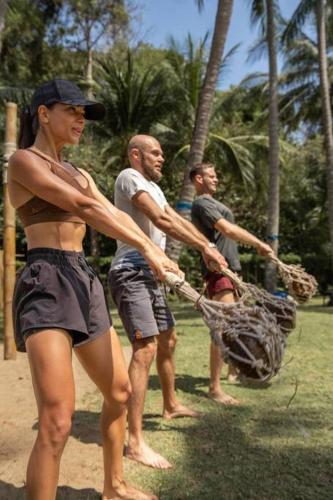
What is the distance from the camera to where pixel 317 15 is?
49.6 feet

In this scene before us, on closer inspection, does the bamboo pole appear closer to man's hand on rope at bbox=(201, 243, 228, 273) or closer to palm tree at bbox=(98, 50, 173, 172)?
man's hand on rope at bbox=(201, 243, 228, 273)

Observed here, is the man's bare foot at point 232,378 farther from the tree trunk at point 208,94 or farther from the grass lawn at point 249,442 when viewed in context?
the tree trunk at point 208,94

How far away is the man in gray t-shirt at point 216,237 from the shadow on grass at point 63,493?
1.70 meters

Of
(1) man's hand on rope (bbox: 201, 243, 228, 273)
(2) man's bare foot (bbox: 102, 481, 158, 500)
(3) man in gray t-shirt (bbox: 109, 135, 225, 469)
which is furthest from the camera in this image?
(1) man's hand on rope (bbox: 201, 243, 228, 273)

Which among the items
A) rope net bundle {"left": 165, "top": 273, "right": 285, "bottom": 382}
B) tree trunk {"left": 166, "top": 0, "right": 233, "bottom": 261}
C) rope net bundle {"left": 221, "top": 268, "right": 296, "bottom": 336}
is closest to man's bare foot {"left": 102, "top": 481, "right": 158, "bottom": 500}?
rope net bundle {"left": 165, "top": 273, "right": 285, "bottom": 382}

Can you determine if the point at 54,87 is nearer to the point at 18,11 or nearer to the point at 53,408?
the point at 53,408

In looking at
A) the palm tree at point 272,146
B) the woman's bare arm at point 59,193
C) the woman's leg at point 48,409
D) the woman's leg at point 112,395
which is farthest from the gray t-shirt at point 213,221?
the palm tree at point 272,146

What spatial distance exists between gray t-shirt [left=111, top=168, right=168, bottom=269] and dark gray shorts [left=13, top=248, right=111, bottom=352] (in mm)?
1018

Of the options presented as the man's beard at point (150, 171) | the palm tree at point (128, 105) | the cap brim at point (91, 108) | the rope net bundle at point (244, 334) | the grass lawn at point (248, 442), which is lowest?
the grass lawn at point (248, 442)

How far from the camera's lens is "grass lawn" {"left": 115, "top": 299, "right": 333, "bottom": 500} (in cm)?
293

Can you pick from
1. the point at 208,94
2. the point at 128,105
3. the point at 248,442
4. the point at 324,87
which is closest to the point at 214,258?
the point at 248,442

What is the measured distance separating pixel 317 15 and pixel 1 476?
1527 cm

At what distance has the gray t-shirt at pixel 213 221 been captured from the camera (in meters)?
4.51

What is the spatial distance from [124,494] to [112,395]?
54cm
